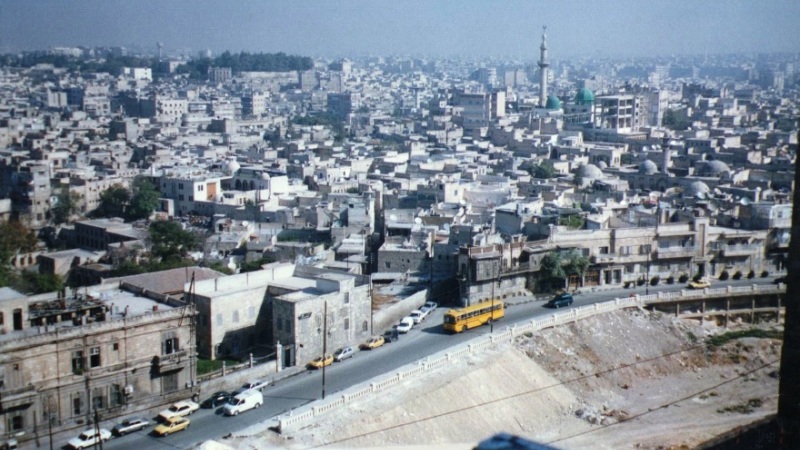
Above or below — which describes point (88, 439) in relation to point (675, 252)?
below

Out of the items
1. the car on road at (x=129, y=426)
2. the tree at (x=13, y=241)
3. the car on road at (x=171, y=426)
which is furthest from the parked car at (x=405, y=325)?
the tree at (x=13, y=241)

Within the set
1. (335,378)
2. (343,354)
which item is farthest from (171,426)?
(343,354)

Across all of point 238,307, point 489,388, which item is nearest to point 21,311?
point 238,307

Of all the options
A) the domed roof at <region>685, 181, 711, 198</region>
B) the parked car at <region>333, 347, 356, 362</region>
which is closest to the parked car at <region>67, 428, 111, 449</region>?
the parked car at <region>333, 347, 356, 362</region>

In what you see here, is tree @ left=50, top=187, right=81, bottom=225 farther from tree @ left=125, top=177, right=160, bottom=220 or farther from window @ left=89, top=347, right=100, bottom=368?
window @ left=89, top=347, right=100, bottom=368

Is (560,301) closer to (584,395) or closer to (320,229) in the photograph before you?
(584,395)

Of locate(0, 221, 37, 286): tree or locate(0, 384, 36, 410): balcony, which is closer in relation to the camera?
locate(0, 384, 36, 410): balcony

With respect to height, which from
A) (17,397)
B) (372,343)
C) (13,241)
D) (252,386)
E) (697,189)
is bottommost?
(252,386)
